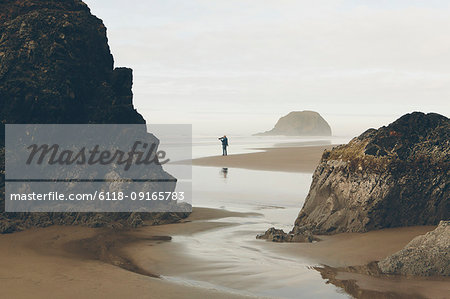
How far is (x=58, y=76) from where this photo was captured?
525 inches

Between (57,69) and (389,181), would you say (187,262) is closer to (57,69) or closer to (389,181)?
(389,181)

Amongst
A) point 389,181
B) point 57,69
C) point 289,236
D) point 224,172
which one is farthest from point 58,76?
point 224,172

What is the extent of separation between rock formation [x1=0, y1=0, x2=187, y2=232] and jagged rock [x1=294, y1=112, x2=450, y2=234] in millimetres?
4460

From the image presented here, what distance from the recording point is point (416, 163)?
11.1m

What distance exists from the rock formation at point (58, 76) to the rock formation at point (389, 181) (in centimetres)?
445

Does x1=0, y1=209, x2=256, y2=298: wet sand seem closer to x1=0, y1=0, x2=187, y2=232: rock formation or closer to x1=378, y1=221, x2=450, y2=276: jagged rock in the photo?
x1=0, y1=0, x2=187, y2=232: rock formation

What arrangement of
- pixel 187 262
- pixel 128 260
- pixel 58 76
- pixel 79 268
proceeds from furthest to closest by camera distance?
pixel 58 76 → pixel 128 260 → pixel 187 262 → pixel 79 268

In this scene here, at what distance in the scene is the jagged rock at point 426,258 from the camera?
821 centimetres

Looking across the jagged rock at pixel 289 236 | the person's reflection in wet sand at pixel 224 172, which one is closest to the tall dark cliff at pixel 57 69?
the jagged rock at pixel 289 236

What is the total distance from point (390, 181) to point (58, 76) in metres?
8.69

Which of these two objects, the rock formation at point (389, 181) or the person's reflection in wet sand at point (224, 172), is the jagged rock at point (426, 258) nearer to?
the rock formation at point (389, 181)

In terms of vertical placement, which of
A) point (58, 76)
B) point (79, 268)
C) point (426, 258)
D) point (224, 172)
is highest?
point (58, 76)

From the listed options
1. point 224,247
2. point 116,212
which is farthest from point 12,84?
point 224,247

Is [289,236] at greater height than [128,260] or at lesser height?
greater
